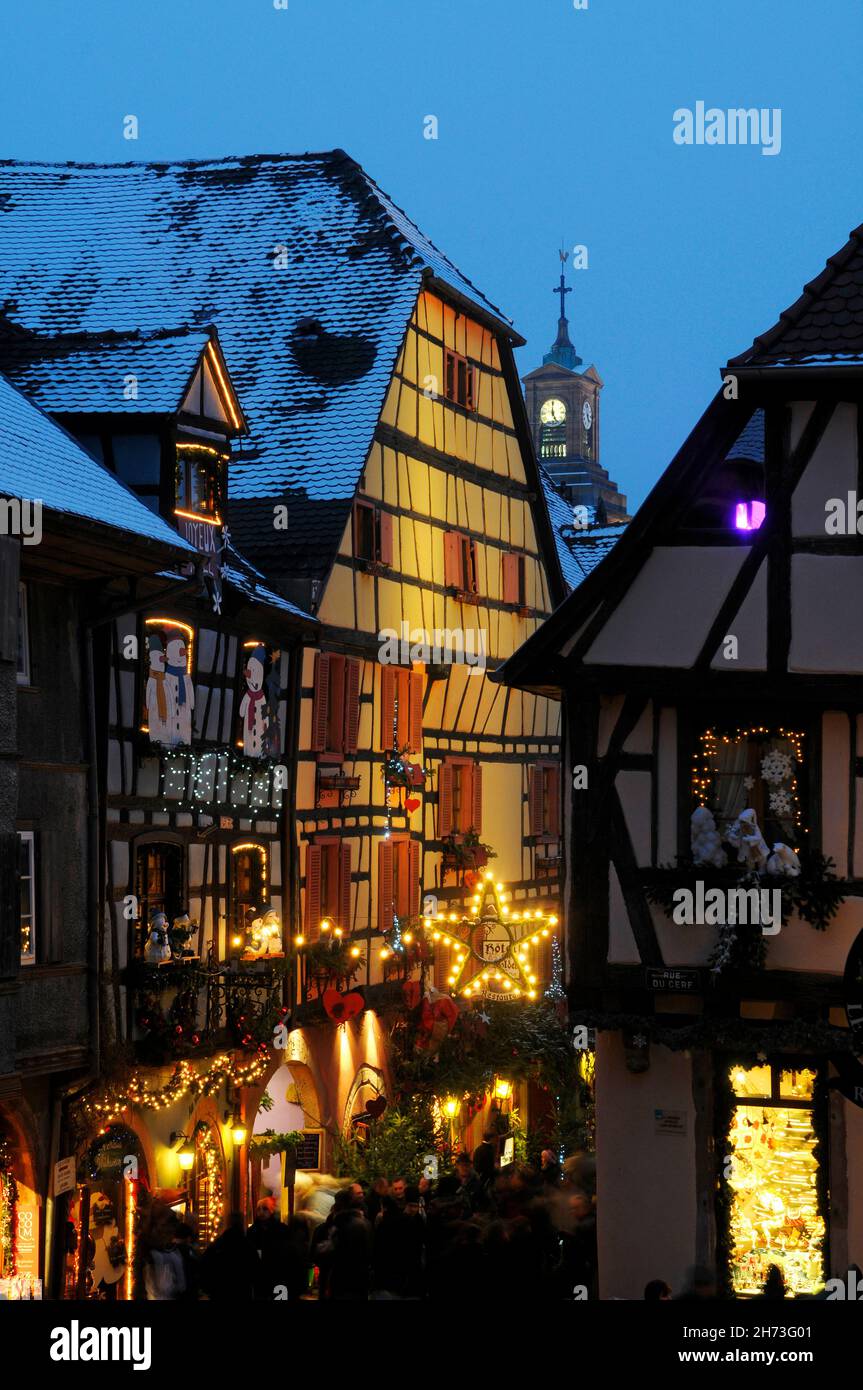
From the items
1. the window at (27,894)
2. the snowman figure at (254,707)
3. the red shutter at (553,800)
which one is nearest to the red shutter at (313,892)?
the snowman figure at (254,707)

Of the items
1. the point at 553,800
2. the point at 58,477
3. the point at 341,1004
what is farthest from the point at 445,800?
the point at 58,477

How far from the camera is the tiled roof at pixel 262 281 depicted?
30.0 meters

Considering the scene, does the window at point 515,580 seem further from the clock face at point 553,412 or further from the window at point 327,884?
the clock face at point 553,412

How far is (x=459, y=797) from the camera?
35.1 m

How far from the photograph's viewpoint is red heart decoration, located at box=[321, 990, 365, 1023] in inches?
1102

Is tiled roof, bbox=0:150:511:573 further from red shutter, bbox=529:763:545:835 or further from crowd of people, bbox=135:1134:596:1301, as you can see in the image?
crowd of people, bbox=135:1134:596:1301

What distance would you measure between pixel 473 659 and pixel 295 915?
8.18m

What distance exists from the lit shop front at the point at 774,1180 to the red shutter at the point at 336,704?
1119 centimetres

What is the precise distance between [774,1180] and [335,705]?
12.0 m

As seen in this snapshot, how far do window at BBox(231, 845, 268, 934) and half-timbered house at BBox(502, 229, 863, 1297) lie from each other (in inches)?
294

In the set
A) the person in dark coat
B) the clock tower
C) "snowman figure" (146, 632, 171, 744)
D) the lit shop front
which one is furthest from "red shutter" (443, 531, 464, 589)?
the clock tower

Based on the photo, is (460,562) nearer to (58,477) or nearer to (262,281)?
(262,281)
